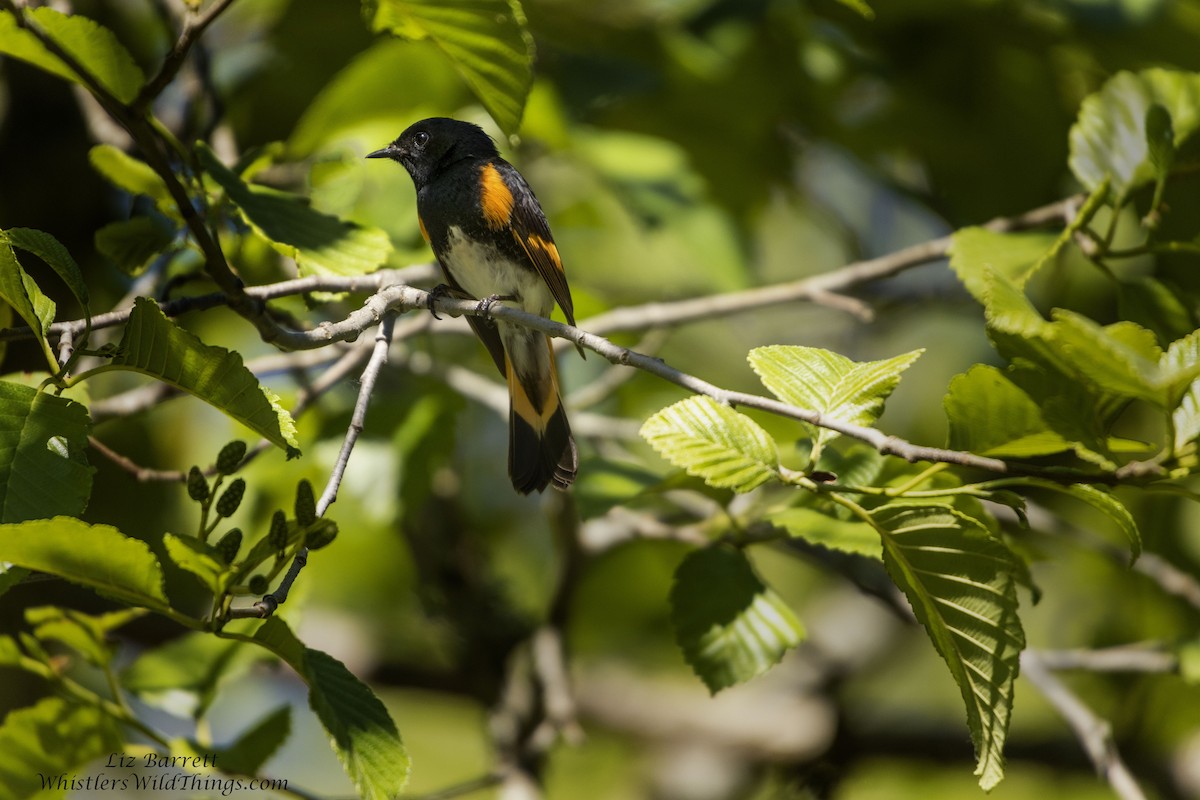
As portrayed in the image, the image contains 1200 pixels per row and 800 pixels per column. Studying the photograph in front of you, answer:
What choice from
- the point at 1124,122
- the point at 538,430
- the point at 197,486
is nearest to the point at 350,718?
the point at 197,486

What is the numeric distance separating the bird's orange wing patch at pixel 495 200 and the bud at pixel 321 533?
1.96 m

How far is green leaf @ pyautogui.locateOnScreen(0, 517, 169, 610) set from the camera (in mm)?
1546

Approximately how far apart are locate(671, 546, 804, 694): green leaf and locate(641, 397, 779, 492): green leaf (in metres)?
0.71

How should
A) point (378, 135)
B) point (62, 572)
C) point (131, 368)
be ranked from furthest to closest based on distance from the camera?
point (378, 135)
point (131, 368)
point (62, 572)

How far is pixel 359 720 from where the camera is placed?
5.85 feet

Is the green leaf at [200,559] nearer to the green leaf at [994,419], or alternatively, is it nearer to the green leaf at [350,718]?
the green leaf at [350,718]

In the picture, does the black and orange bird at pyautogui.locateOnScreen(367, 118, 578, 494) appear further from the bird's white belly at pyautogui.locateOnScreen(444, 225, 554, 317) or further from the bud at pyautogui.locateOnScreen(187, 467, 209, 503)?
the bud at pyautogui.locateOnScreen(187, 467, 209, 503)

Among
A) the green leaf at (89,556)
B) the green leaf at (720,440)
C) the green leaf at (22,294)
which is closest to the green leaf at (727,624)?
the green leaf at (720,440)

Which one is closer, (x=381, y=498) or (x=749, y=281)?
(x=381, y=498)

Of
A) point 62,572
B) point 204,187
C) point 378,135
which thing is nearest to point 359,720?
point 62,572

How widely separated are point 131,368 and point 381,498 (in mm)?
1959

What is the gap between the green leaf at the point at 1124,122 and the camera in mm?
2664

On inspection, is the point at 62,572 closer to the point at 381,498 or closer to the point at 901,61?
the point at 381,498

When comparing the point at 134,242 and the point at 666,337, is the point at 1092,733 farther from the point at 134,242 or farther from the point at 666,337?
the point at 134,242
